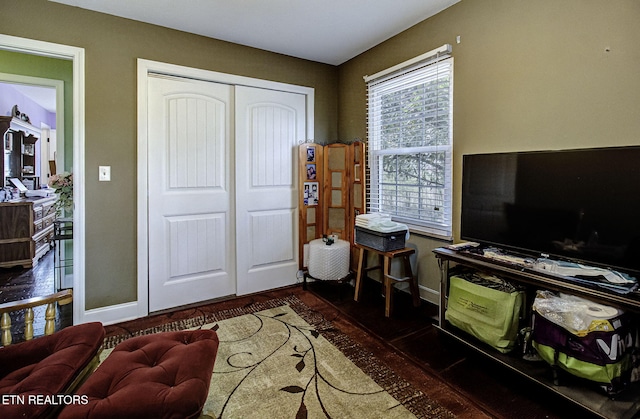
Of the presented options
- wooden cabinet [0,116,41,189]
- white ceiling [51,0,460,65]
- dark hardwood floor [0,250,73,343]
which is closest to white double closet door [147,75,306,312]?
white ceiling [51,0,460,65]

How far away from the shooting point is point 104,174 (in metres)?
2.71

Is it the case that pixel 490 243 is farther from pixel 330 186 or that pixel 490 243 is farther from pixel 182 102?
pixel 182 102

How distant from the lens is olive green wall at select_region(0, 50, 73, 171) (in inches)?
133

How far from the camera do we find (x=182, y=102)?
3.01 m

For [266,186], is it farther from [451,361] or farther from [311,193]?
[451,361]

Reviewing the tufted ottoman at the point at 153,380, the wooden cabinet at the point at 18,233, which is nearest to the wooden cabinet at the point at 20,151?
the wooden cabinet at the point at 18,233

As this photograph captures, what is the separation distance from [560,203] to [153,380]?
2195 mm

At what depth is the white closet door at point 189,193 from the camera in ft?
9.64

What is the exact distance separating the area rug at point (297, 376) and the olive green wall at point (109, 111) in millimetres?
561

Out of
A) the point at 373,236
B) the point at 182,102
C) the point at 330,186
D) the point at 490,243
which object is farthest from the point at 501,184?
the point at 182,102

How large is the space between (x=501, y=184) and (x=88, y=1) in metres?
3.23

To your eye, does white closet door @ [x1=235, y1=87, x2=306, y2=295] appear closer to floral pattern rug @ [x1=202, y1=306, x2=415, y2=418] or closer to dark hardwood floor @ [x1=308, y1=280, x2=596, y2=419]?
dark hardwood floor @ [x1=308, y1=280, x2=596, y2=419]

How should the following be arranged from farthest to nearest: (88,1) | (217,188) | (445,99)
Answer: (217,188), (445,99), (88,1)
